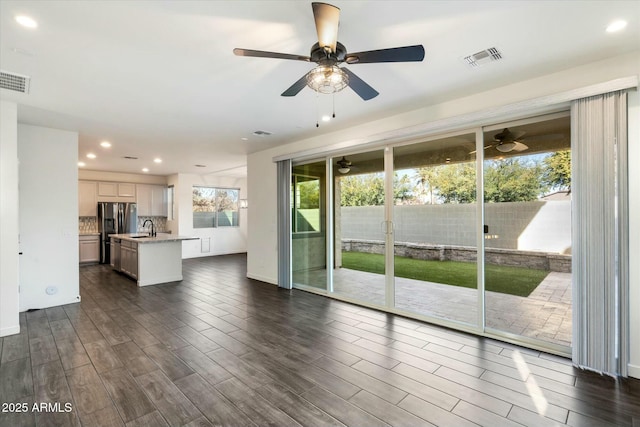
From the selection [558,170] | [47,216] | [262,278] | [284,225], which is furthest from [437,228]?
[47,216]

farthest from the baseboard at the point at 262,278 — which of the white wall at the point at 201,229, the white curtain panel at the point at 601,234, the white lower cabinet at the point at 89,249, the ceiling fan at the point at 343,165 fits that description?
the white lower cabinet at the point at 89,249

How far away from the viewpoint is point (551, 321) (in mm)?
3365

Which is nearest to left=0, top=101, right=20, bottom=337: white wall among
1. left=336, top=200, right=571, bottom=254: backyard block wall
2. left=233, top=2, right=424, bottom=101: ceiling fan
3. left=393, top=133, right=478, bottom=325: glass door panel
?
left=233, top=2, right=424, bottom=101: ceiling fan

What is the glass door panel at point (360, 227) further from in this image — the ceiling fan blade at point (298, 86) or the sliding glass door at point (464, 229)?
the ceiling fan blade at point (298, 86)

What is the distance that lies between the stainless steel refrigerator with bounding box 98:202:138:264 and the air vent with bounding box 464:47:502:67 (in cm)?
955

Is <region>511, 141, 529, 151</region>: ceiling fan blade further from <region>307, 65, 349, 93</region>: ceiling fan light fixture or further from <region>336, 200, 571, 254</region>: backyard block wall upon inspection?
<region>307, 65, 349, 93</region>: ceiling fan light fixture

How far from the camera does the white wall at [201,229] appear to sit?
31.6 feet

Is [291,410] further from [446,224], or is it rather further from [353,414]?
[446,224]

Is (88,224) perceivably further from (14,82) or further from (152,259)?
(14,82)

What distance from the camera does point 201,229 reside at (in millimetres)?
10062

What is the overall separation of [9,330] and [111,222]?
18.9ft

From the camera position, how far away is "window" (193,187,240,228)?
10086mm

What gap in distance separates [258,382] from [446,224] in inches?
111

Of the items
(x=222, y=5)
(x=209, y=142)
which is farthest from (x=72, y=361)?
(x=209, y=142)
